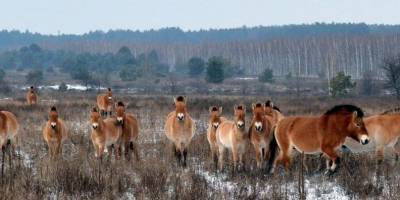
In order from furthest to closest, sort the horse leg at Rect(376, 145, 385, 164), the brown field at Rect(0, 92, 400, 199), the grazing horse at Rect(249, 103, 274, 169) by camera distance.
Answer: the grazing horse at Rect(249, 103, 274, 169), the horse leg at Rect(376, 145, 385, 164), the brown field at Rect(0, 92, 400, 199)

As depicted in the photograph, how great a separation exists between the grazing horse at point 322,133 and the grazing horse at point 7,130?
604 centimetres

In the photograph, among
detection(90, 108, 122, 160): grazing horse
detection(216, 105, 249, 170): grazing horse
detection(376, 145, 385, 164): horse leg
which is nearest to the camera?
detection(376, 145, 385, 164): horse leg

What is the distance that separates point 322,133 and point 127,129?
5.02 m

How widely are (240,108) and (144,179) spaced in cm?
318

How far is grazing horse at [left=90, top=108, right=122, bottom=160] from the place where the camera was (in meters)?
13.1

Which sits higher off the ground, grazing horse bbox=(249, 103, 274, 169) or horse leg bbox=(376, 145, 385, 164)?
grazing horse bbox=(249, 103, 274, 169)

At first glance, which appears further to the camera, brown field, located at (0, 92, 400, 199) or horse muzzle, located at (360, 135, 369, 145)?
horse muzzle, located at (360, 135, 369, 145)

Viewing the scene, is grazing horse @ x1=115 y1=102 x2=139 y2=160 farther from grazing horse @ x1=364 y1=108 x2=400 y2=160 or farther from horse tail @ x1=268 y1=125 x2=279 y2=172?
grazing horse @ x1=364 y1=108 x2=400 y2=160

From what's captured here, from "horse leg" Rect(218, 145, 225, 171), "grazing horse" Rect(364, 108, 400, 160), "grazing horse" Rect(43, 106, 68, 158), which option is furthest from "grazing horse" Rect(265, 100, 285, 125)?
"grazing horse" Rect(43, 106, 68, 158)

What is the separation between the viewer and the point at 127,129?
46.2 feet

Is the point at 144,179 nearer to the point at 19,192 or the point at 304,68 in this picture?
the point at 19,192

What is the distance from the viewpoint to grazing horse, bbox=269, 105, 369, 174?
1104 cm

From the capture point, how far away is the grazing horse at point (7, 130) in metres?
13.4

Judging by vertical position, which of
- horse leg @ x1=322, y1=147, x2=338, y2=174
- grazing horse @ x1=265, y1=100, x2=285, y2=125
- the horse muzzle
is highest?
grazing horse @ x1=265, y1=100, x2=285, y2=125
